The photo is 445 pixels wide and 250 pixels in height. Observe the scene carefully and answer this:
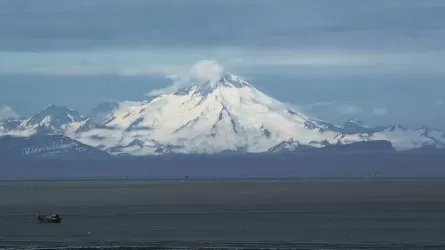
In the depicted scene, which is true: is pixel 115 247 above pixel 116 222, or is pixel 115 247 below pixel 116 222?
below

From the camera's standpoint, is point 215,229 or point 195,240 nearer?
point 195,240

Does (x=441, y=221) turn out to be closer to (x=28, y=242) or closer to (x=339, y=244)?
(x=339, y=244)

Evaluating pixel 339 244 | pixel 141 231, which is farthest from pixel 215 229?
pixel 339 244

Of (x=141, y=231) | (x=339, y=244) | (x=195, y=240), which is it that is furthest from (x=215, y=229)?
(x=339, y=244)

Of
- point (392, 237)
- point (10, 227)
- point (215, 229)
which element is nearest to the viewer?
point (392, 237)

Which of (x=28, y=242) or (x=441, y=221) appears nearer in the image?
(x=28, y=242)

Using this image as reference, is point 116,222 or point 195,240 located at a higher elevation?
point 116,222

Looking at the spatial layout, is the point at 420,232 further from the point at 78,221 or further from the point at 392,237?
the point at 78,221

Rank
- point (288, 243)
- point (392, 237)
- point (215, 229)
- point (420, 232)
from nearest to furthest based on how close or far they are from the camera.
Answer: point (288, 243)
point (392, 237)
point (420, 232)
point (215, 229)

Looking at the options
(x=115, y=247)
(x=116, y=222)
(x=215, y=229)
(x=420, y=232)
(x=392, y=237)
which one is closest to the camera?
(x=115, y=247)
